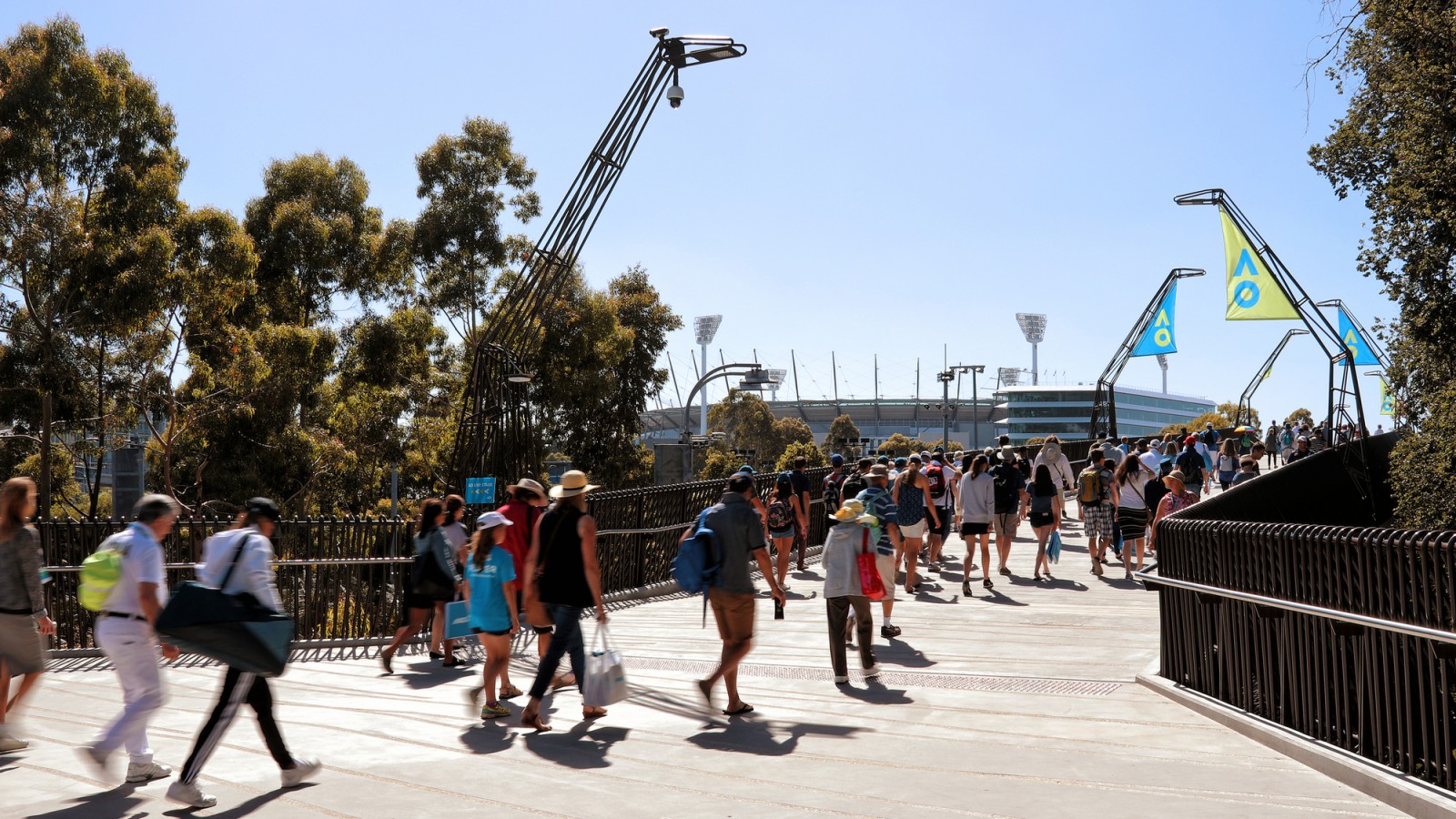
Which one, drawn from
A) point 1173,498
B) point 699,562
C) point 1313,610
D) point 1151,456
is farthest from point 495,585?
point 1151,456

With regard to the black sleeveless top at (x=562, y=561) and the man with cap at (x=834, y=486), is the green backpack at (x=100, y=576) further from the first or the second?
the man with cap at (x=834, y=486)

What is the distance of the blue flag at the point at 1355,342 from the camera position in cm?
2473

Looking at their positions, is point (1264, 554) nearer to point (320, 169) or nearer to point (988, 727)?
point (988, 727)

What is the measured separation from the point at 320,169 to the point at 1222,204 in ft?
82.4

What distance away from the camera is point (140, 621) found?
21.7 ft

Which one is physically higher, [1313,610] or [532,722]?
[1313,610]

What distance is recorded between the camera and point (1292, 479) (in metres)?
20.5

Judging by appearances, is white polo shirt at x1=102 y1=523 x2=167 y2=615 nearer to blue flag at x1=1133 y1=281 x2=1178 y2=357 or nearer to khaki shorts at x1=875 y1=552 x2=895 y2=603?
khaki shorts at x1=875 y1=552 x2=895 y2=603

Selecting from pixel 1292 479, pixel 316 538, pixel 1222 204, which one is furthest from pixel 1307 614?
pixel 1222 204

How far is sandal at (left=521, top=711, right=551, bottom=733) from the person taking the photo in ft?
25.9

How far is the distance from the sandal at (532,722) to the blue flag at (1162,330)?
27.8 m

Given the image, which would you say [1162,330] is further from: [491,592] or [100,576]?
[100,576]

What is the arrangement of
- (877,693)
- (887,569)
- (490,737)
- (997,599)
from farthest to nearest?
(997,599) → (887,569) → (877,693) → (490,737)

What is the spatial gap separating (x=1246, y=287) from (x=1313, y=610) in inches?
664
